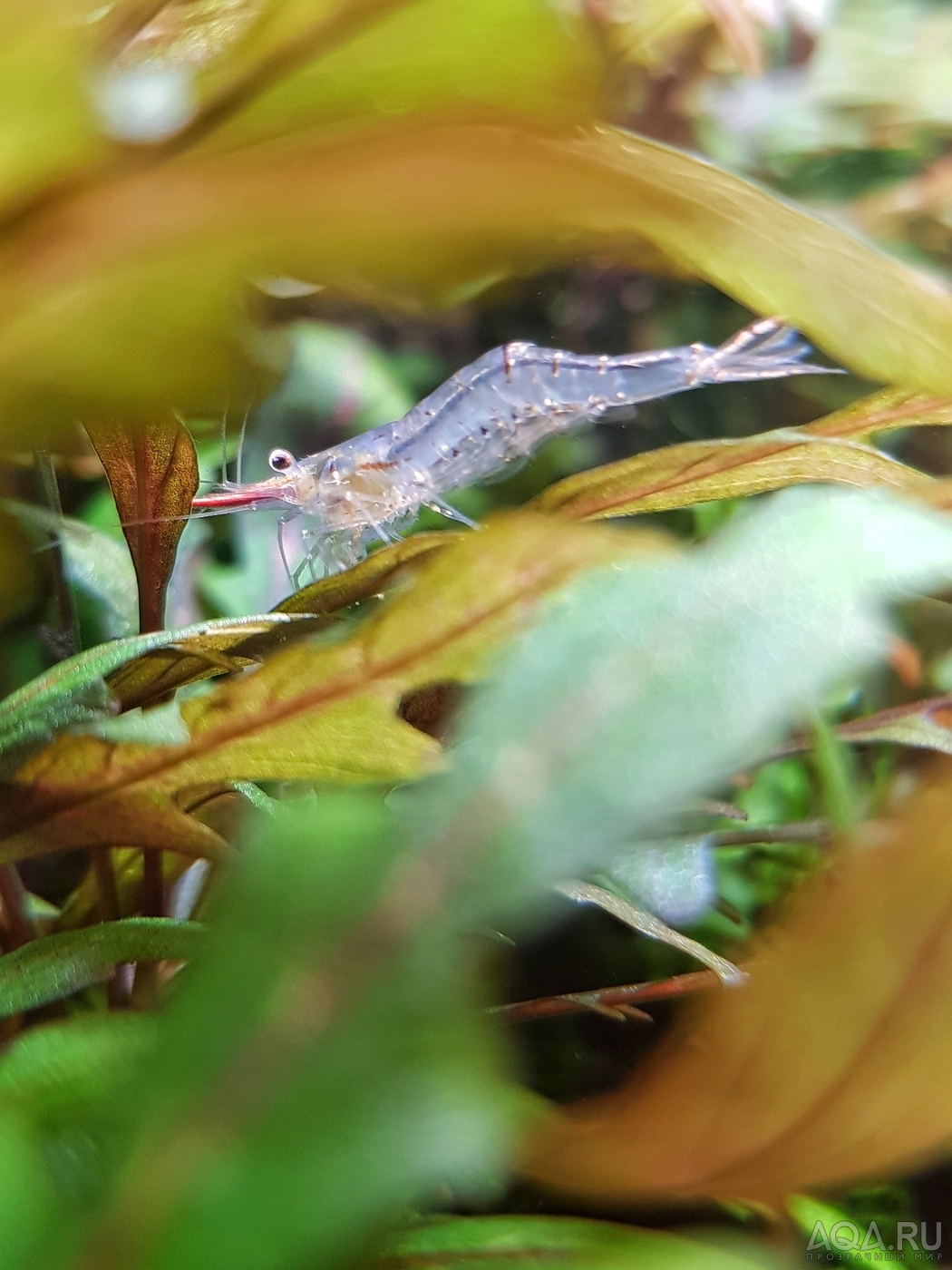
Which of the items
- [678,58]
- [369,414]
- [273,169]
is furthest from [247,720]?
[678,58]

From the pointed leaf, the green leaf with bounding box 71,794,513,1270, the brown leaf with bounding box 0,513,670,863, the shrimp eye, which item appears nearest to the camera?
the green leaf with bounding box 71,794,513,1270

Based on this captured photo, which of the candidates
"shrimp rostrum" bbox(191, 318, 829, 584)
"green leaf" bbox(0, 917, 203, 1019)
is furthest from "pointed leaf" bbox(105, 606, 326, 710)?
"shrimp rostrum" bbox(191, 318, 829, 584)

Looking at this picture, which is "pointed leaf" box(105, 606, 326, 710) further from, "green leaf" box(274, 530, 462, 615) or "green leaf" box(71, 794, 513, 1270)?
"green leaf" box(71, 794, 513, 1270)

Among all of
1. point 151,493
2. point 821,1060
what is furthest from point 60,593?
point 821,1060

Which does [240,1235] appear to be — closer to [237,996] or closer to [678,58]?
[237,996]

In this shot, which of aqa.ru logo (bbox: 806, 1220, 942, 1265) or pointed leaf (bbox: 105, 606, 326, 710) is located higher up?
pointed leaf (bbox: 105, 606, 326, 710)

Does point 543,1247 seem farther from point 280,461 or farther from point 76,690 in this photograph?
point 280,461

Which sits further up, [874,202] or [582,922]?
[874,202]
